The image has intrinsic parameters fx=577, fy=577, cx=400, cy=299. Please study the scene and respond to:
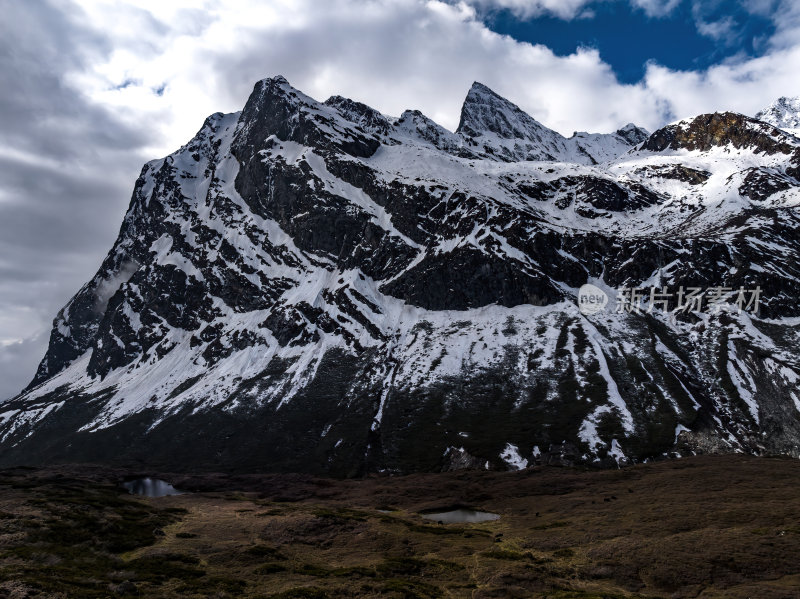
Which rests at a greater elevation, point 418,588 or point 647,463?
point 647,463

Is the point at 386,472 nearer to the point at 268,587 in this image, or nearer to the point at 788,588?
the point at 268,587

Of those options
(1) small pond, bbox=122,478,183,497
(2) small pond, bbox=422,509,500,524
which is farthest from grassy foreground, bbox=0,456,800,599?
(1) small pond, bbox=122,478,183,497

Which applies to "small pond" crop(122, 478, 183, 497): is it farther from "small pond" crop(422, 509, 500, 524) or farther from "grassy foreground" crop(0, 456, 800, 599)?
"small pond" crop(422, 509, 500, 524)

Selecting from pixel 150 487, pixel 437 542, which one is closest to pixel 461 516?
pixel 437 542

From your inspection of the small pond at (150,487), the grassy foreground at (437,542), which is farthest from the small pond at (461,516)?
the small pond at (150,487)

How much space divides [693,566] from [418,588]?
31.4 meters

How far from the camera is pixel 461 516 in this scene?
111750mm

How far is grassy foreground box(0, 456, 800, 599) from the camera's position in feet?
190

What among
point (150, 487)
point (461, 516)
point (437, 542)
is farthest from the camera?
point (150, 487)

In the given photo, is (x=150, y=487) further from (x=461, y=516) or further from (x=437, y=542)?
(x=437, y=542)

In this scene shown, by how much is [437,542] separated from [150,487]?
4132 inches

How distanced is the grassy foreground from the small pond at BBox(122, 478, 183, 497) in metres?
24.0

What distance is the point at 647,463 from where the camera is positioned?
138 metres

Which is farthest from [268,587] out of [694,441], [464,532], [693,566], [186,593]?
[694,441]
